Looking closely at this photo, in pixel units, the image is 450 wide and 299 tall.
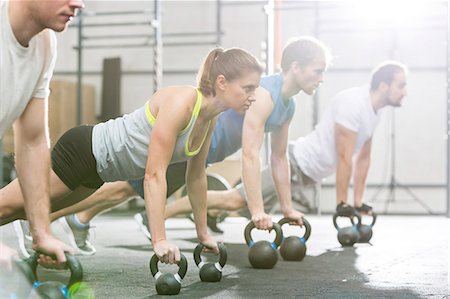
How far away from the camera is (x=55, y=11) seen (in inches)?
70.9

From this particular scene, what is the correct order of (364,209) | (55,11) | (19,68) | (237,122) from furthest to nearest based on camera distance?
(364,209) < (237,122) < (19,68) < (55,11)

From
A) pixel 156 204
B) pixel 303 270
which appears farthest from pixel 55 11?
pixel 303 270

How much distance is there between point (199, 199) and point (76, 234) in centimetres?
111

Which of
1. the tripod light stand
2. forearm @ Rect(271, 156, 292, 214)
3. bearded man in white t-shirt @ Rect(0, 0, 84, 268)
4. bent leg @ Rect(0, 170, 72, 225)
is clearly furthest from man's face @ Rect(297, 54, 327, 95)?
the tripod light stand

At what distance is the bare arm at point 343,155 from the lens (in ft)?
14.3

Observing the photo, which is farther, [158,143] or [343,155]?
[343,155]

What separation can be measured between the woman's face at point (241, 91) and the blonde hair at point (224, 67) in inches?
0.7

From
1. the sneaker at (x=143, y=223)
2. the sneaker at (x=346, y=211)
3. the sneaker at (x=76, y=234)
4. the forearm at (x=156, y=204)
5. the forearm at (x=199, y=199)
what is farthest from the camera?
the sneaker at (x=346, y=211)

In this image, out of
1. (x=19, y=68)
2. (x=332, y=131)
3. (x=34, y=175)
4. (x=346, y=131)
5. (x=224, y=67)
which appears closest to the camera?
(x=19, y=68)

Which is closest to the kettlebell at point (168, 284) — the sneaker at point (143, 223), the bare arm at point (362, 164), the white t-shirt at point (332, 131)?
the sneaker at point (143, 223)

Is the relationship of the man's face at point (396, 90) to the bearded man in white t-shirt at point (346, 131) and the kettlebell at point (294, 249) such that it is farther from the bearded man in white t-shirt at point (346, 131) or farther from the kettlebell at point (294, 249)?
the kettlebell at point (294, 249)

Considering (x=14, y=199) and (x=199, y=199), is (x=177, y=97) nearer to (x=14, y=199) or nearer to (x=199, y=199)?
(x=199, y=199)

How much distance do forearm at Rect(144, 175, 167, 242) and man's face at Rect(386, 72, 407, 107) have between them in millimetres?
2394

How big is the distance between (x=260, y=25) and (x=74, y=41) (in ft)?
7.23
